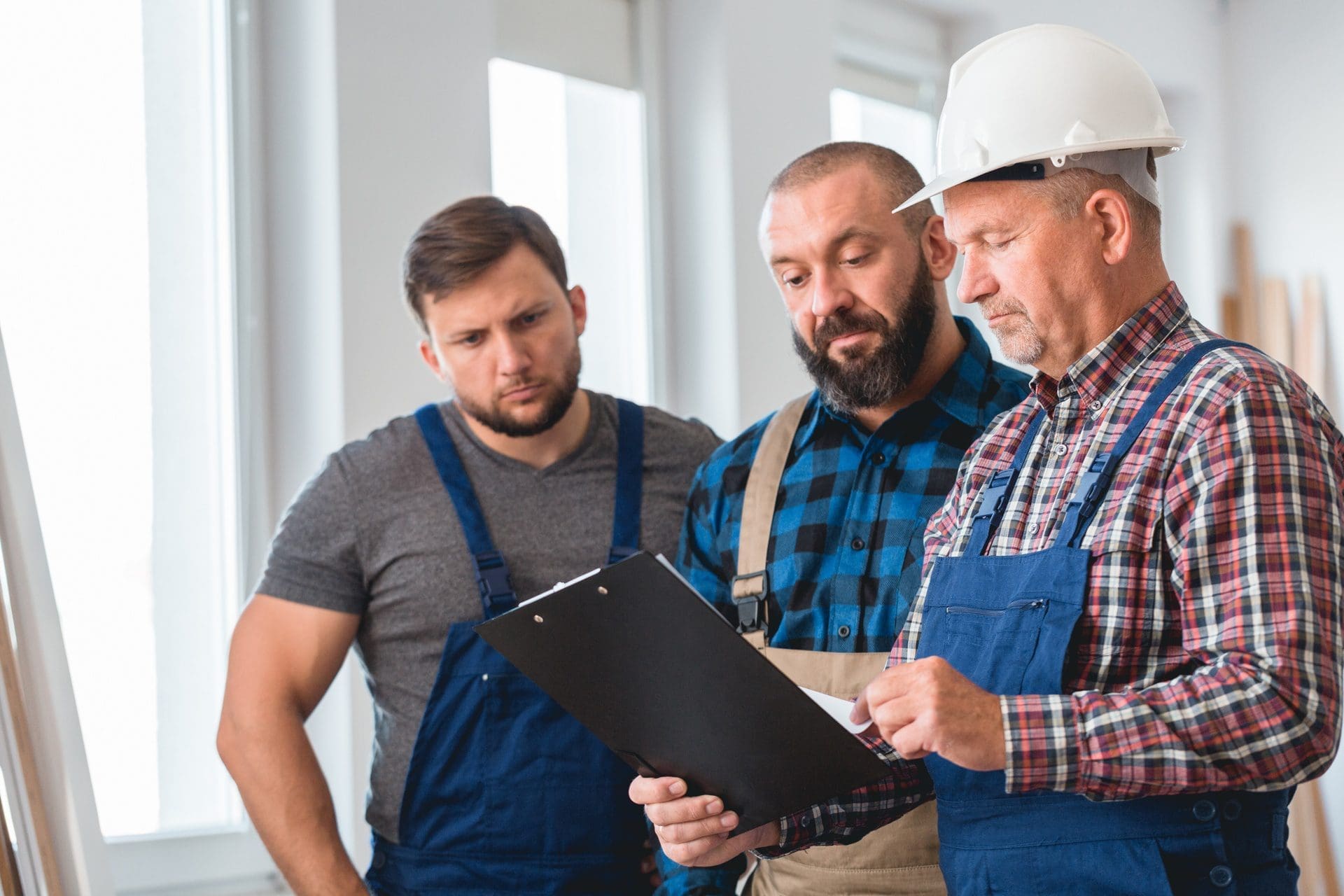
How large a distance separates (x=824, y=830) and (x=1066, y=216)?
710 millimetres

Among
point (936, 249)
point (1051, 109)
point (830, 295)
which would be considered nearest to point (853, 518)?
point (830, 295)

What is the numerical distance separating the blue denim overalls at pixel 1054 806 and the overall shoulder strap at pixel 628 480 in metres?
0.76

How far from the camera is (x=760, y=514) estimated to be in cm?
197

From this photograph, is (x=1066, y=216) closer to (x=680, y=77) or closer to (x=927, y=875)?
(x=927, y=875)

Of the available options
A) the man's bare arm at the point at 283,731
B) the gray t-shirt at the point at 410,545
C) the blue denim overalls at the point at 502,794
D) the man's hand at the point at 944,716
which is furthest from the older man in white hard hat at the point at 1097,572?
the man's bare arm at the point at 283,731

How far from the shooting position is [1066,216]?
4.61 ft

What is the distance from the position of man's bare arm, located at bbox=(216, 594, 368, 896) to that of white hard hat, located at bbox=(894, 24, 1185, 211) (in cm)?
118

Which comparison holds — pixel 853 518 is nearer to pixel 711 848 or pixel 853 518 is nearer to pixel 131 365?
pixel 711 848

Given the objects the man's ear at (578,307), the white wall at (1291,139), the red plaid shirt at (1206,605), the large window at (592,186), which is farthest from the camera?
the white wall at (1291,139)

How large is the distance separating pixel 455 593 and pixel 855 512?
24.9 inches

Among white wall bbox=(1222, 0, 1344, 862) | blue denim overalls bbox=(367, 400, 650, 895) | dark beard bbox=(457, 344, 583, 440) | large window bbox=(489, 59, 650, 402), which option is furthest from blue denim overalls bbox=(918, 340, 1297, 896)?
white wall bbox=(1222, 0, 1344, 862)

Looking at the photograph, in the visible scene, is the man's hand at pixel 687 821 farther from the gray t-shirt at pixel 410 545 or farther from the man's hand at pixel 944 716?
the gray t-shirt at pixel 410 545

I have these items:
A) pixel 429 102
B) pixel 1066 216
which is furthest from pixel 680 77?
pixel 1066 216

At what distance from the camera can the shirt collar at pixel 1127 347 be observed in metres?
1.39
